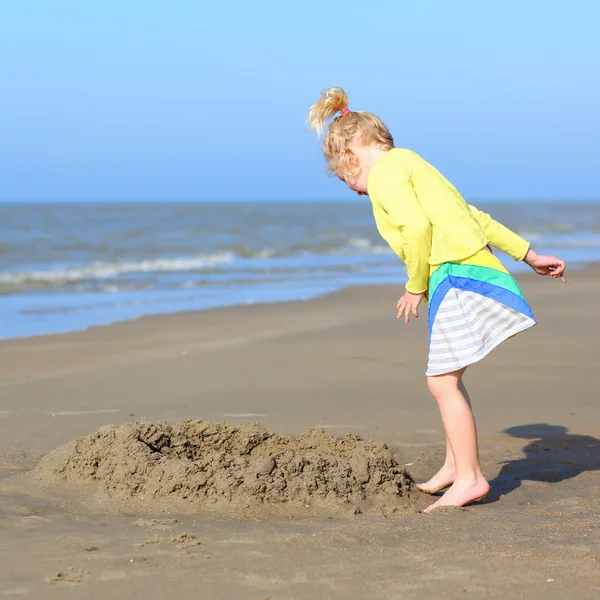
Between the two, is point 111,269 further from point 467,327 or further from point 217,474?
point 467,327

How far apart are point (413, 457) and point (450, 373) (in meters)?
1.07

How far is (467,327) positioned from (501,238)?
571mm

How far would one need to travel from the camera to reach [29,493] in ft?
11.7

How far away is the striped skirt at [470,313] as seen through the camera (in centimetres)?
362

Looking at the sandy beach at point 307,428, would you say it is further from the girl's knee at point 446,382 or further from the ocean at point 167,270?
the ocean at point 167,270

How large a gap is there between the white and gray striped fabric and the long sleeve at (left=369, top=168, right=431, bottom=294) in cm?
15

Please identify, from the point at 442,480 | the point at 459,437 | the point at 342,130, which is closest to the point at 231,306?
the point at 442,480

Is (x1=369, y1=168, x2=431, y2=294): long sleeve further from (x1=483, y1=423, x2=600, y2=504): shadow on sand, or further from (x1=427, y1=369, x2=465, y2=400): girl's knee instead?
(x1=483, y1=423, x2=600, y2=504): shadow on sand

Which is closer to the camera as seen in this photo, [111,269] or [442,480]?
[442,480]

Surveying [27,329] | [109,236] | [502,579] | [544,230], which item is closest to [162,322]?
[27,329]

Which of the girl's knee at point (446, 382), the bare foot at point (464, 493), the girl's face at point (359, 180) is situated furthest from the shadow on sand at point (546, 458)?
the girl's face at point (359, 180)

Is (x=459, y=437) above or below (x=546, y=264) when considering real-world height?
below

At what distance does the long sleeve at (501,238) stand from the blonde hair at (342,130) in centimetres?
52

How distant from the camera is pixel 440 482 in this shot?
157 inches
